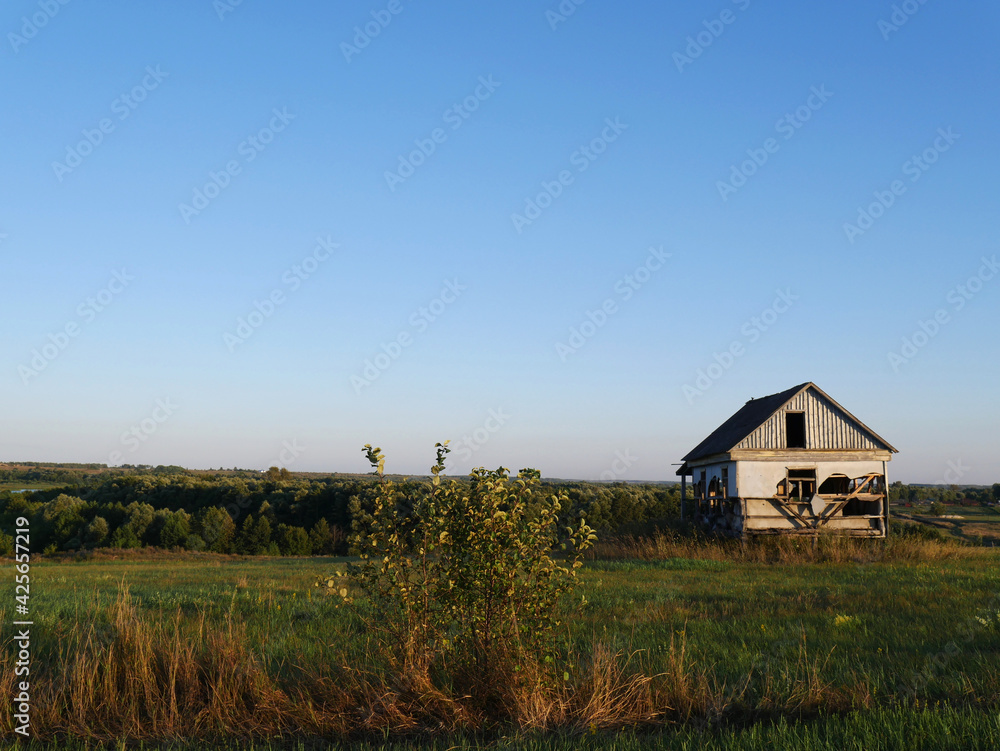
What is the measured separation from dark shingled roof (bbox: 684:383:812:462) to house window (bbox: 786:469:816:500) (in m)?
1.96

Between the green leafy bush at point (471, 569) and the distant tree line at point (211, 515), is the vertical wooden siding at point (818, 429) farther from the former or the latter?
the green leafy bush at point (471, 569)

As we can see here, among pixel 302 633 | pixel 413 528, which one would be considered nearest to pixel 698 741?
pixel 413 528

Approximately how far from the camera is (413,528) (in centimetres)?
573

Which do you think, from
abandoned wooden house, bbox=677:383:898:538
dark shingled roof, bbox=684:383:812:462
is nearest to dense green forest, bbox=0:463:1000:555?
dark shingled roof, bbox=684:383:812:462

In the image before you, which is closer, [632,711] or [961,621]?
[632,711]

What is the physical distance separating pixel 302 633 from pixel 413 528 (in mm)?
3342

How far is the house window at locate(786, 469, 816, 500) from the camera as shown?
22453 mm

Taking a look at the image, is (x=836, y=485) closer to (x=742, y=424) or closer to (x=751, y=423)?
(x=742, y=424)

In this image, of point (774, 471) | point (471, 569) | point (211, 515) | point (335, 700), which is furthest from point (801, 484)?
point (211, 515)

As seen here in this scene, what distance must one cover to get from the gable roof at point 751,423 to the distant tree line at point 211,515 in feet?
22.3

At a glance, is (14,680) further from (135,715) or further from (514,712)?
(514,712)

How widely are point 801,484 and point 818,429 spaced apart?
1937mm

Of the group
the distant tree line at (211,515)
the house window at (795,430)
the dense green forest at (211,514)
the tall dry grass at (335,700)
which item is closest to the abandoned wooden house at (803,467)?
the house window at (795,430)

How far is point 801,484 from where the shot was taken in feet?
75.3
